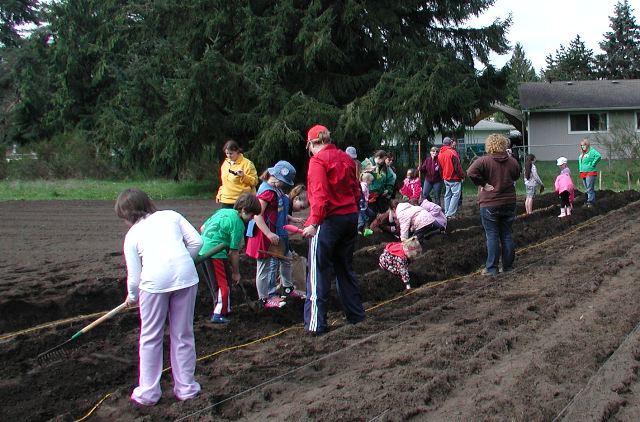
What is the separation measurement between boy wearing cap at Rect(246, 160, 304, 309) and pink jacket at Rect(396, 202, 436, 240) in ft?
8.65

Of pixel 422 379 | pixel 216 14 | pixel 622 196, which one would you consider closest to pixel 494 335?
pixel 422 379

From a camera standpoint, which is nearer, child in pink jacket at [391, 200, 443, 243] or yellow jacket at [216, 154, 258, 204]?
yellow jacket at [216, 154, 258, 204]

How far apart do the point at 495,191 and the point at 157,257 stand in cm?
567

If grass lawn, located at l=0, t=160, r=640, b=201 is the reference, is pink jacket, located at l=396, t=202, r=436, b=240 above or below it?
below

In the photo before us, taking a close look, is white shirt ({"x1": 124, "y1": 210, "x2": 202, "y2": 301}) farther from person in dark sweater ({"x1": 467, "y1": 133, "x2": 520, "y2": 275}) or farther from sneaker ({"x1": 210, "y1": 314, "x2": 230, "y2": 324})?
person in dark sweater ({"x1": 467, "y1": 133, "x2": 520, "y2": 275})

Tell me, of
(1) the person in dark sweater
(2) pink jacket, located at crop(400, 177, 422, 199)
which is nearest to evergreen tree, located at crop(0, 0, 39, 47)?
(2) pink jacket, located at crop(400, 177, 422, 199)

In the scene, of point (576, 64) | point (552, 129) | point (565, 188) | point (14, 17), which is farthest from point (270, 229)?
point (576, 64)

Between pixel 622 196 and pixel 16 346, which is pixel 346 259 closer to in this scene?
pixel 16 346

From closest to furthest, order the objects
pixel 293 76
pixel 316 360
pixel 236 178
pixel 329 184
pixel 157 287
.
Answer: pixel 157 287 → pixel 316 360 → pixel 329 184 → pixel 236 178 → pixel 293 76

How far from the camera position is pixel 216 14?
25453 mm

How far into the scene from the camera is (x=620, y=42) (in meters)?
67.4

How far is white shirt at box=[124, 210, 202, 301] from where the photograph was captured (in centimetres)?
515

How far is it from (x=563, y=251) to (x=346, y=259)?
564cm

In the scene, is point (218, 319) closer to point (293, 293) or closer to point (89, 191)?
point (293, 293)
